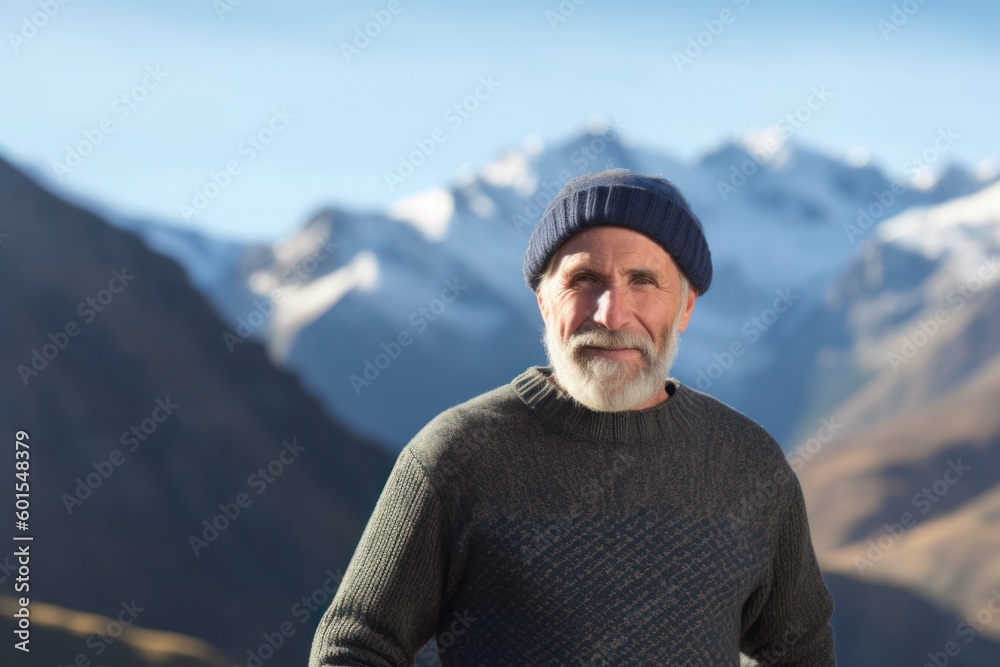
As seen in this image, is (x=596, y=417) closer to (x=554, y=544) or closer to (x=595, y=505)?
(x=595, y=505)

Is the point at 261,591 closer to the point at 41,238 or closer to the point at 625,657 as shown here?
the point at 41,238

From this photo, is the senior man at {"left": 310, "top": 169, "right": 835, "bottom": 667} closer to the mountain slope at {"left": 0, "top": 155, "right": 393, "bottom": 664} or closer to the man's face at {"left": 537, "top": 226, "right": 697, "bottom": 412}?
the man's face at {"left": 537, "top": 226, "right": 697, "bottom": 412}

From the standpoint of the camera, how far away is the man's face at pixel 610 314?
7.82 feet

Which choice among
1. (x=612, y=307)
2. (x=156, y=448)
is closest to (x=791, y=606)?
(x=612, y=307)

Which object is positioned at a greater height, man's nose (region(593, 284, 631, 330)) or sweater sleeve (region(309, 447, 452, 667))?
man's nose (region(593, 284, 631, 330))

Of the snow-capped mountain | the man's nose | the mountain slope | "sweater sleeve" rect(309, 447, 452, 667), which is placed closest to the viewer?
"sweater sleeve" rect(309, 447, 452, 667)

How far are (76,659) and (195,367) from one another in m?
19.5

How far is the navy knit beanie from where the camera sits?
2.38 metres

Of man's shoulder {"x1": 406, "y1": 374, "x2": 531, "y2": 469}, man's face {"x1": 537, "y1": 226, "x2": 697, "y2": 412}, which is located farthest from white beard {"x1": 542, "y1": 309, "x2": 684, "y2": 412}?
man's shoulder {"x1": 406, "y1": 374, "x2": 531, "y2": 469}

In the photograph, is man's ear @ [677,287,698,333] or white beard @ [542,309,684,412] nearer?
white beard @ [542,309,684,412]

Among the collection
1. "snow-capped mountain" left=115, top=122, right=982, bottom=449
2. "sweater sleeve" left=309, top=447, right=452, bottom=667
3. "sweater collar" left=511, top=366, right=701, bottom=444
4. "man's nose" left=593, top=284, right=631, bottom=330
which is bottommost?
"snow-capped mountain" left=115, top=122, right=982, bottom=449

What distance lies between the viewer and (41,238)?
128 ft

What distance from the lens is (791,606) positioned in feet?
8.46

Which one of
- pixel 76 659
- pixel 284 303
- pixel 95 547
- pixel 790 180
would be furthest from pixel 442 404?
pixel 790 180
